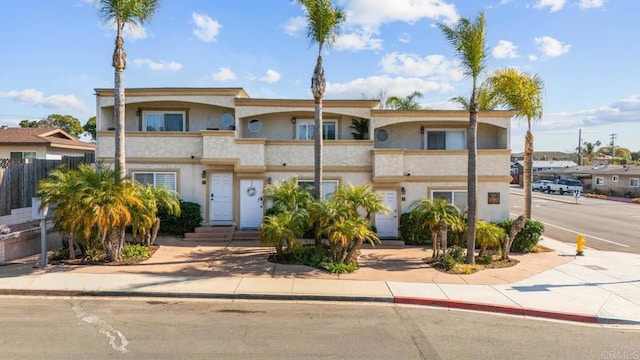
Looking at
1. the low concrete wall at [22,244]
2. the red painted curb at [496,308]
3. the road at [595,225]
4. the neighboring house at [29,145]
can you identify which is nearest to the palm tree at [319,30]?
the red painted curb at [496,308]

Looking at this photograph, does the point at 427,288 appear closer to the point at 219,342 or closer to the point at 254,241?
the point at 219,342

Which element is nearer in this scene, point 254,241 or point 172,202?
point 172,202

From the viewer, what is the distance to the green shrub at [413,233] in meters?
16.7

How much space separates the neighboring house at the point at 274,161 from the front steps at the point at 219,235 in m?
0.68

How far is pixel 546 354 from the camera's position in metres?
7.09

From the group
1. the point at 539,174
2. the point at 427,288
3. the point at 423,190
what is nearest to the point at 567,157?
the point at 539,174

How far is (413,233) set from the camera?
55.0 feet

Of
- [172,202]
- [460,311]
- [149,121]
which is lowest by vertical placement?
[460,311]

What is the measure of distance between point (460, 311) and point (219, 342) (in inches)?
213

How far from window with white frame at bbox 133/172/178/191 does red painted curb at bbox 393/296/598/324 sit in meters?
11.1

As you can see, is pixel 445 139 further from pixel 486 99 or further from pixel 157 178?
pixel 157 178

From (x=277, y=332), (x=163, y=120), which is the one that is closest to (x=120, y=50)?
(x=163, y=120)

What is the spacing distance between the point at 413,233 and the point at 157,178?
35.0 ft

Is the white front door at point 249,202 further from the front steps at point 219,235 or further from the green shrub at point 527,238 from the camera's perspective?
the green shrub at point 527,238
